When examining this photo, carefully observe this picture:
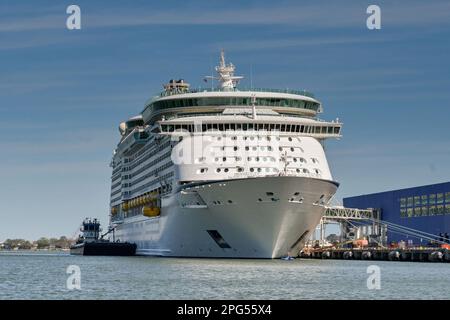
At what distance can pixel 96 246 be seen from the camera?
386 feet

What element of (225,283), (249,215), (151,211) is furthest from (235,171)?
(225,283)

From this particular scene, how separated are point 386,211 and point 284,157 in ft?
200

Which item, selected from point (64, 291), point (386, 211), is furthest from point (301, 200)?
point (386, 211)

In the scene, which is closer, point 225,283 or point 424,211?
point 225,283

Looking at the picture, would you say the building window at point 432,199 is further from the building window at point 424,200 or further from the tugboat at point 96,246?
the tugboat at point 96,246

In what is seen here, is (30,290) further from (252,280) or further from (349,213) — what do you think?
(349,213)

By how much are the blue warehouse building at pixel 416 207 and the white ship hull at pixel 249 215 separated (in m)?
42.8

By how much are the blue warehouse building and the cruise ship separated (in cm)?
3619

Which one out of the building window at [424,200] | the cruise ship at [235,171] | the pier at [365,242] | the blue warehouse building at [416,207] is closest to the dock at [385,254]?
the pier at [365,242]

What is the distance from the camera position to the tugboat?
105m

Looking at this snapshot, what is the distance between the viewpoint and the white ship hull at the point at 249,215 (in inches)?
2825

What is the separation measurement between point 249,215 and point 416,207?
57.1 metres

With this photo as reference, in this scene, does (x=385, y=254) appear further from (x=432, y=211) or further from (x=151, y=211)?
(x=151, y=211)

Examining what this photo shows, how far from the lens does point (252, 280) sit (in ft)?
175
